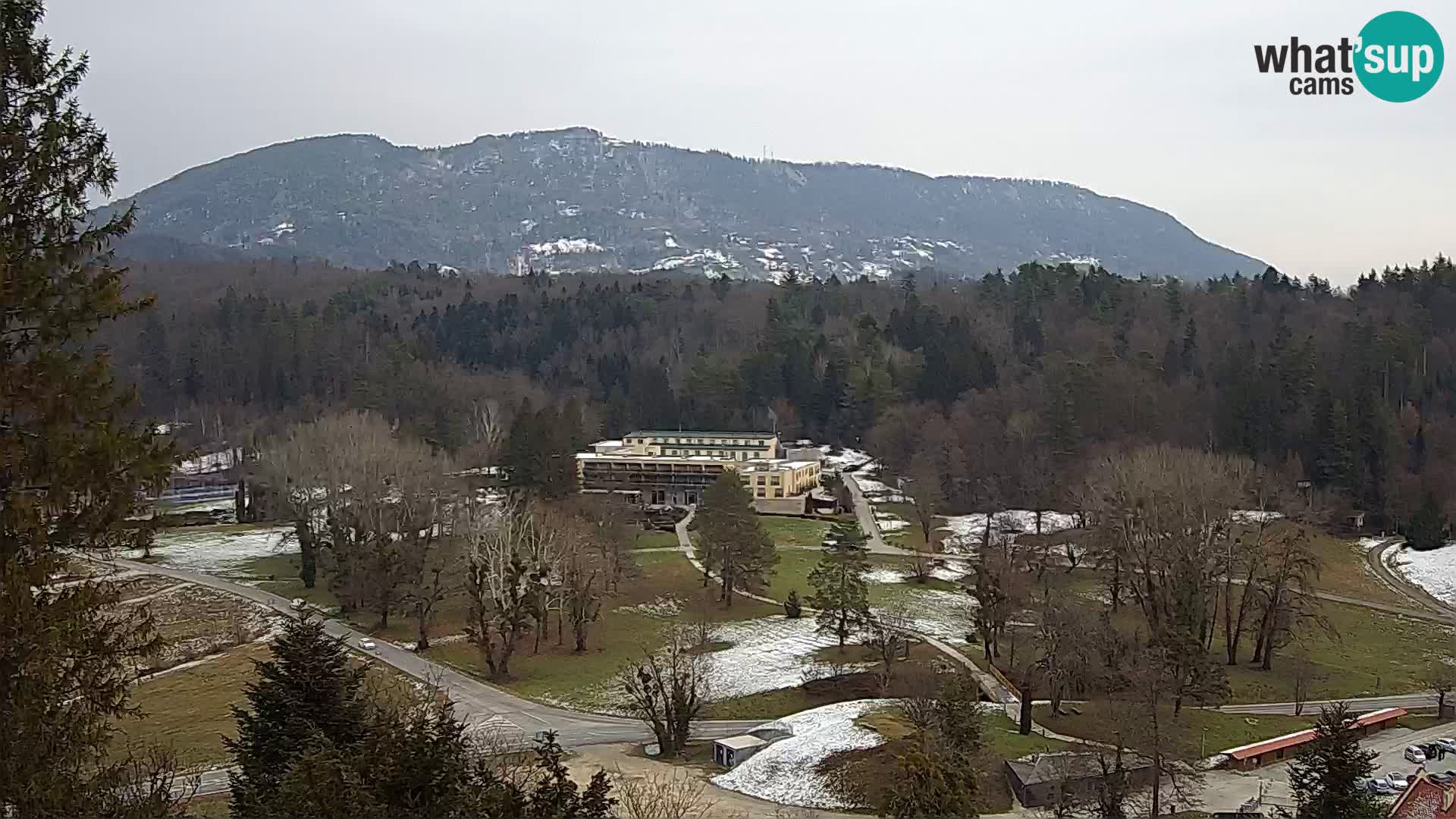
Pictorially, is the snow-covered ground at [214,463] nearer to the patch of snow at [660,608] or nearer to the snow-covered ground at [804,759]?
the patch of snow at [660,608]

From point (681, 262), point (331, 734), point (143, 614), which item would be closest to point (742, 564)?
point (331, 734)

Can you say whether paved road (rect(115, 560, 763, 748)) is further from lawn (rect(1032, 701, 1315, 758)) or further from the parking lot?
the parking lot

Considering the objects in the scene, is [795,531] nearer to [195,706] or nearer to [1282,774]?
[195,706]

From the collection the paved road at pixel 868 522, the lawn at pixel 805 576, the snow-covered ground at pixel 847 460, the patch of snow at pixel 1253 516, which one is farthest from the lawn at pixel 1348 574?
the snow-covered ground at pixel 847 460

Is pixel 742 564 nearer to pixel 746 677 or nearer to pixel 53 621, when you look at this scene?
pixel 746 677

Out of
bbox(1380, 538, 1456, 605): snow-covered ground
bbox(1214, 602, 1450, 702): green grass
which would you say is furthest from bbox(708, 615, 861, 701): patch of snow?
bbox(1380, 538, 1456, 605): snow-covered ground
